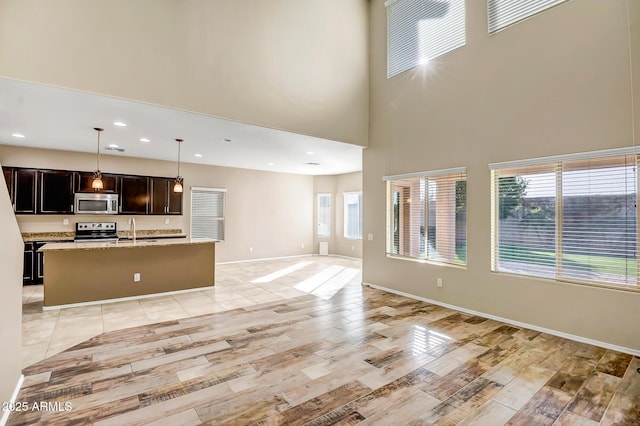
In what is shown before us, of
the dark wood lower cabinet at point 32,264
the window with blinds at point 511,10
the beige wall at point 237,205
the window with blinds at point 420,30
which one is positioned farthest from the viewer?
the beige wall at point 237,205

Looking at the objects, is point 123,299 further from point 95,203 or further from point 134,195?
point 134,195

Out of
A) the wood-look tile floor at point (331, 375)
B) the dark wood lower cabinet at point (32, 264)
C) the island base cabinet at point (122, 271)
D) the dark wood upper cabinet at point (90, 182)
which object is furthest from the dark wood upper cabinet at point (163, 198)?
the wood-look tile floor at point (331, 375)

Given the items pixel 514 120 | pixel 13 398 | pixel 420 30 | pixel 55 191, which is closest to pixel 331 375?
pixel 13 398

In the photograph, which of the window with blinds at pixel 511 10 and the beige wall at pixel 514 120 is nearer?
the beige wall at pixel 514 120

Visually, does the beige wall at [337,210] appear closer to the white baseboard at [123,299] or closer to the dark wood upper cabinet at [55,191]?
the white baseboard at [123,299]

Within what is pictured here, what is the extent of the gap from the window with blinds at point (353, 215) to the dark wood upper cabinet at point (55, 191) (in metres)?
7.02

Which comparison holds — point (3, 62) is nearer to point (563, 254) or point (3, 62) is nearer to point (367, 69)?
point (367, 69)

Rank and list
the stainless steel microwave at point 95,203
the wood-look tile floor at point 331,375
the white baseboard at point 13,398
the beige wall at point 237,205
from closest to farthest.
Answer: the white baseboard at point 13,398 < the wood-look tile floor at point 331,375 < the beige wall at point 237,205 < the stainless steel microwave at point 95,203

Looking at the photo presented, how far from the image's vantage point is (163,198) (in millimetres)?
7516

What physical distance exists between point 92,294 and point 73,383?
2.70 m

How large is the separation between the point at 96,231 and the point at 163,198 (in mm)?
1543

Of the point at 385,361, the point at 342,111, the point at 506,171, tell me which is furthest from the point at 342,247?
the point at 385,361

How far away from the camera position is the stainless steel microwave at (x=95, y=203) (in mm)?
6559

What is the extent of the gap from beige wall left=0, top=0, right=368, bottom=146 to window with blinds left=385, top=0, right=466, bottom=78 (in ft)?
2.03
